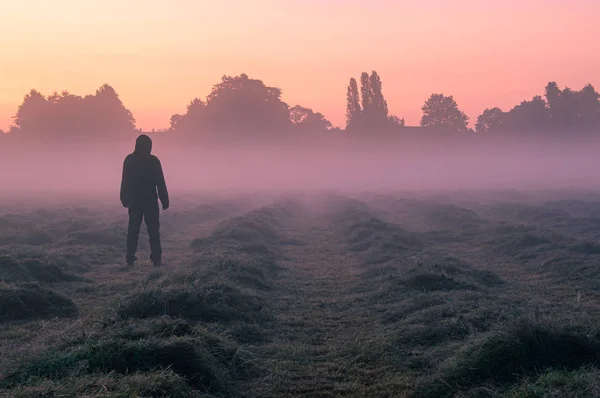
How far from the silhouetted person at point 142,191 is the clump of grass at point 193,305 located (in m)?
4.92

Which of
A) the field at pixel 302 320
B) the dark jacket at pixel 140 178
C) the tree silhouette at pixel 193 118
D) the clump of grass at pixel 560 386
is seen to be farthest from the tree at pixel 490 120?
the clump of grass at pixel 560 386

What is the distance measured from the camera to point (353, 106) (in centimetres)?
10031

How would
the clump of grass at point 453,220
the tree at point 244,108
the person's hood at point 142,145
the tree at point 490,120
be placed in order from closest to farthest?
the person's hood at point 142,145, the clump of grass at point 453,220, the tree at point 244,108, the tree at point 490,120

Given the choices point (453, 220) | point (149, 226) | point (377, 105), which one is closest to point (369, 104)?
point (377, 105)

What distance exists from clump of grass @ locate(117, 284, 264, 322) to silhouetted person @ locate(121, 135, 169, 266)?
16.1ft

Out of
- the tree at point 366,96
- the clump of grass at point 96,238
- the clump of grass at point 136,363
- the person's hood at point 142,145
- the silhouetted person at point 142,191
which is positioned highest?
the tree at point 366,96

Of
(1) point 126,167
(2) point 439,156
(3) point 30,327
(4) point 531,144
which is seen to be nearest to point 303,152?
(2) point 439,156

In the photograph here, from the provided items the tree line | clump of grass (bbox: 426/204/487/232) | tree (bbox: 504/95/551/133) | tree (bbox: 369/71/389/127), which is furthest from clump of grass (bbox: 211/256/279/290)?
tree (bbox: 504/95/551/133)

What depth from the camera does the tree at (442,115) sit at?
108250mm

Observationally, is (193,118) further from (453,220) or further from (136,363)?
(136,363)

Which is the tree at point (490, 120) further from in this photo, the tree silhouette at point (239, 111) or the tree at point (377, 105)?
the tree silhouette at point (239, 111)

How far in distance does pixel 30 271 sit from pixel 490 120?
118 metres

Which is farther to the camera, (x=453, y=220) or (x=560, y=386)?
(x=453, y=220)

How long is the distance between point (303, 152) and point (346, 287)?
80783 mm
